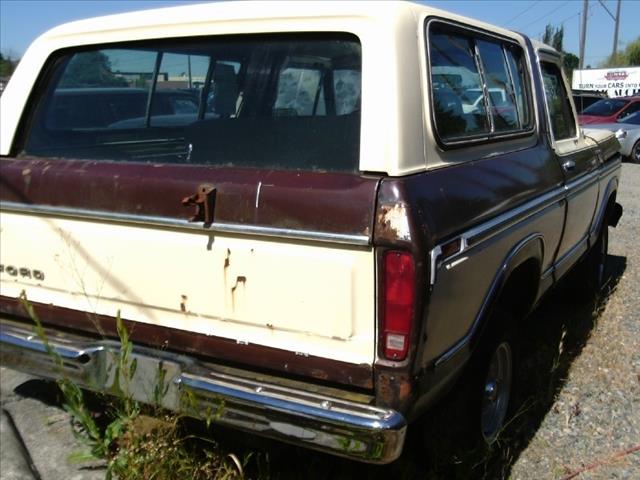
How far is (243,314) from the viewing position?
2.51 m

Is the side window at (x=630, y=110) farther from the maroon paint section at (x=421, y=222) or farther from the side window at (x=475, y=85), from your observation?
the maroon paint section at (x=421, y=222)

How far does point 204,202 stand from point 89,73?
1158 mm

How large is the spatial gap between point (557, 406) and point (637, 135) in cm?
1326

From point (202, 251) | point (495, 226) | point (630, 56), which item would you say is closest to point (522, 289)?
point (495, 226)

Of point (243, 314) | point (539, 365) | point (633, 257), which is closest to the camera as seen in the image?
point (243, 314)

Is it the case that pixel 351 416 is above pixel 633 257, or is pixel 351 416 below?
above

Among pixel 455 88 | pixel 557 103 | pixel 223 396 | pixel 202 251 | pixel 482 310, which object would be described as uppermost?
pixel 455 88

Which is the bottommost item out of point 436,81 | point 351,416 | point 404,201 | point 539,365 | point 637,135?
point 637,135

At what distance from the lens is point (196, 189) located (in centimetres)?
248

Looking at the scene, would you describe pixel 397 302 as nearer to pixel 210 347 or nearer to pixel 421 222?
pixel 421 222

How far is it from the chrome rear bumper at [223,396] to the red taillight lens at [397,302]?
223 millimetres

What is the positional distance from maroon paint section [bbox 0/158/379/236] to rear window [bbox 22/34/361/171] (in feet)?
0.42

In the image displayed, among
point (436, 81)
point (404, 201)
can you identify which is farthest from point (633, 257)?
point (404, 201)

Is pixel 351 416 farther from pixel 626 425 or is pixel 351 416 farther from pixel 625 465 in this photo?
pixel 626 425
